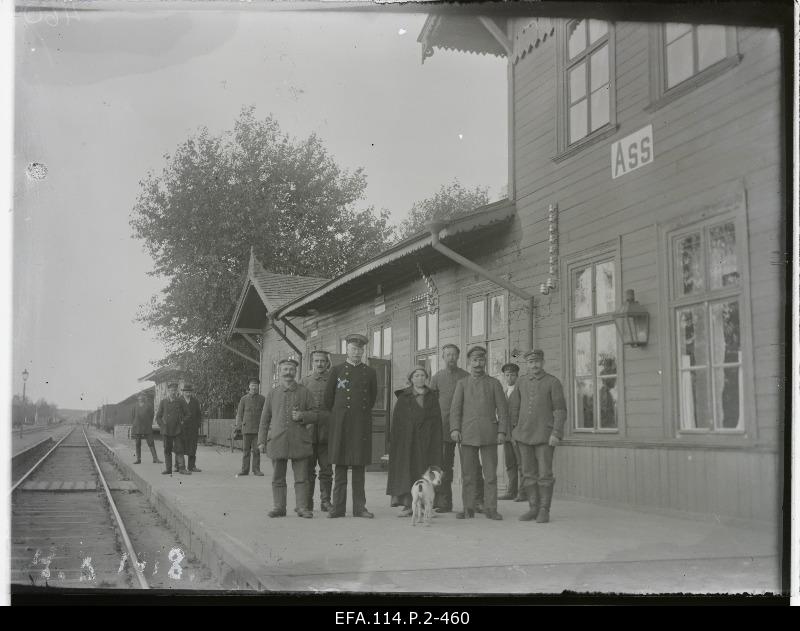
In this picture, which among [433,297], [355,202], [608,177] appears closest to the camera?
[608,177]

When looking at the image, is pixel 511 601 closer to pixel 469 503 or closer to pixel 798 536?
pixel 798 536

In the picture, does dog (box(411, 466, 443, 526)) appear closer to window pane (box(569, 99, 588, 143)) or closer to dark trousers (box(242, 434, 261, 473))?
window pane (box(569, 99, 588, 143))

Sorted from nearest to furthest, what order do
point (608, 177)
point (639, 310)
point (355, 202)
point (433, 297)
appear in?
point (639, 310), point (608, 177), point (355, 202), point (433, 297)

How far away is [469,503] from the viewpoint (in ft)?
23.4

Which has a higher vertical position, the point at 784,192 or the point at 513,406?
the point at 784,192

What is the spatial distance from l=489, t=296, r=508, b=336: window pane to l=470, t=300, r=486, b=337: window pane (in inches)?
7.6

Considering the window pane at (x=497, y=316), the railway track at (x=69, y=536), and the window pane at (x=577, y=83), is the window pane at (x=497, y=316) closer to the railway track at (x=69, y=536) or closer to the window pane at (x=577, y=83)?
the window pane at (x=577, y=83)

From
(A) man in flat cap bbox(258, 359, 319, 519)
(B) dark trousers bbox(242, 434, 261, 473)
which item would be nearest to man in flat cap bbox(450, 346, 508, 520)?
(A) man in flat cap bbox(258, 359, 319, 519)

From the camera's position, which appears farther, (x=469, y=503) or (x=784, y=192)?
(x=469, y=503)

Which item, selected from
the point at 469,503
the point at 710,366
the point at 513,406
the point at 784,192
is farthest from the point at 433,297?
the point at 784,192

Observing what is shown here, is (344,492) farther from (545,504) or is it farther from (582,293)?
(582,293)

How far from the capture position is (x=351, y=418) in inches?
289

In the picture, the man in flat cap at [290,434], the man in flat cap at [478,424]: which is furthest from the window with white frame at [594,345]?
the man in flat cap at [290,434]

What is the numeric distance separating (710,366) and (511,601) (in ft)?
8.57
